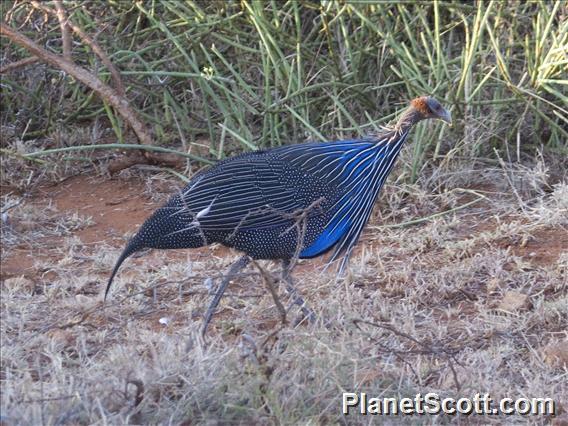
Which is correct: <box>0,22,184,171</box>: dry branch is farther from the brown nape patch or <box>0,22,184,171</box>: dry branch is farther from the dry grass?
the brown nape patch

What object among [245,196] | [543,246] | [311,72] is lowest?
[543,246]

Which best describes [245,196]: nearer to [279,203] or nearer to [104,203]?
[279,203]

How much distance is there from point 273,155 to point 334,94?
58.9 inches

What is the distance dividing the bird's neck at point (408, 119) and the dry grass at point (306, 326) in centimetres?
58

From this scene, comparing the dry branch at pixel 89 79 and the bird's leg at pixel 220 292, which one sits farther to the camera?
the dry branch at pixel 89 79

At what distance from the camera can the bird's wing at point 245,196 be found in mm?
3590

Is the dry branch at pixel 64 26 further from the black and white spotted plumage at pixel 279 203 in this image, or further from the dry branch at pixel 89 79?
the black and white spotted plumage at pixel 279 203

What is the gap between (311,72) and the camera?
5398 millimetres

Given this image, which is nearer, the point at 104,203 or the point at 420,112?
the point at 420,112

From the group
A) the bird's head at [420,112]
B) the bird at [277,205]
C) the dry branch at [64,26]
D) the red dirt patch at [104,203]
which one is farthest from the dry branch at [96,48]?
the bird's head at [420,112]

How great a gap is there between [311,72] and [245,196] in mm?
1908

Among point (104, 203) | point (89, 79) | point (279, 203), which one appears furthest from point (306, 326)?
point (89, 79)

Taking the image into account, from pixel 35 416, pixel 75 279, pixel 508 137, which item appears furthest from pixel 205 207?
pixel 508 137

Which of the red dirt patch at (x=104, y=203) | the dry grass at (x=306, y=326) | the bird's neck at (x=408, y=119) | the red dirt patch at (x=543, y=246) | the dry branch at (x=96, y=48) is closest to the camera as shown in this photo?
the dry grass at (x=306, y=326)
